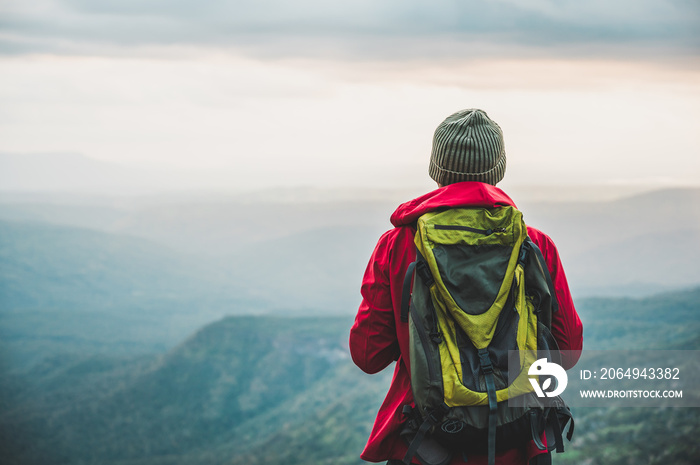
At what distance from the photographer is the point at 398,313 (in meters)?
2.86

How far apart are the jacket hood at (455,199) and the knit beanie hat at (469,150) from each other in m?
0.10

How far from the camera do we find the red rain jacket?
2814mm

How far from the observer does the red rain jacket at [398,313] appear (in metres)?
2.81

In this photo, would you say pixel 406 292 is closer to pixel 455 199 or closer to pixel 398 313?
pixel 398 313

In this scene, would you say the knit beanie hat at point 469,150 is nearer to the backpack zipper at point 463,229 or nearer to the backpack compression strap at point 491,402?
the backpack zipper at point 463,229

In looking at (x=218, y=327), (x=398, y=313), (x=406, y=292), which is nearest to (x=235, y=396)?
(x=218, y=327)

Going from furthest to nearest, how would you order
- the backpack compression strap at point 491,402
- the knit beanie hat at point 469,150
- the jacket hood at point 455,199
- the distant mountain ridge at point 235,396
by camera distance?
the distant mountain ridge at point 235,396
the knit beanie hat at point 469,150
the jacket hood at point 455,199
the backpack compression strap at point 491,402

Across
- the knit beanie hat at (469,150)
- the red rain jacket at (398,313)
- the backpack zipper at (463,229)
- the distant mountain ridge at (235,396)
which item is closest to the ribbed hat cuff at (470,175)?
the knit beanie hat at (469,150)

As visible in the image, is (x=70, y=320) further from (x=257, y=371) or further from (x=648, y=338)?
(x=648, y=338)

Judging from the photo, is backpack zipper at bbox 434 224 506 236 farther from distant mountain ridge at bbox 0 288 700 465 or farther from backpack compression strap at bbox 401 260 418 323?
distant mountain ridge at bbox 0 288 700 465

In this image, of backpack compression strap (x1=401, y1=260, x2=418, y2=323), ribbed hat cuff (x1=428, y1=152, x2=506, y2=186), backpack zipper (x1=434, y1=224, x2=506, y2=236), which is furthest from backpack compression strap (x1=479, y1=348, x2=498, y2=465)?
ribbed hat cuff (x1=428, y1=152, x2=506, y2=186)

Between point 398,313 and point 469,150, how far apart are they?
84 cm

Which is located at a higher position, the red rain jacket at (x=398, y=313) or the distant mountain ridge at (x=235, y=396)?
the red rain jacket at (x=398, y=313)

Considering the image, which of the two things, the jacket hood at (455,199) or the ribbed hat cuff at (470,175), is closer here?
the jacket hood at (455,199)
